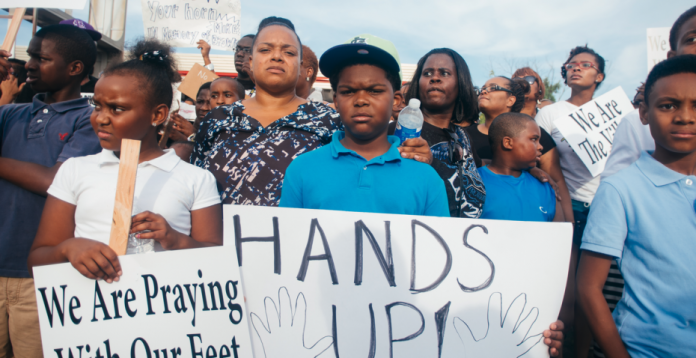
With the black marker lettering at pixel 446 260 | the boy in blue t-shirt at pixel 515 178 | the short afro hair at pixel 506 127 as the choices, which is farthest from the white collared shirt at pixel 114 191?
the short afro hair at pixel 506 127

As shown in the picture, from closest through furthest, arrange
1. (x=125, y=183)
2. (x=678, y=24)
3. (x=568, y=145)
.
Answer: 1. (x=125, y=183)
2. (x=678, y=24)
3. (x=568, y=145)

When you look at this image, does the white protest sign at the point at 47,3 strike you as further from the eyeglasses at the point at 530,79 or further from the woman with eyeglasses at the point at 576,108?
the eyeglasses at the point at 530,79

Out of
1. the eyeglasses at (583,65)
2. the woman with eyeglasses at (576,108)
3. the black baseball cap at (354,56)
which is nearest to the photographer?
the black baseball cap at (354,56)

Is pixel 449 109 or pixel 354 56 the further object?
pixel 449 109

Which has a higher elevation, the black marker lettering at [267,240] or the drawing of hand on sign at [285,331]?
the black marker lettering at [267,240]

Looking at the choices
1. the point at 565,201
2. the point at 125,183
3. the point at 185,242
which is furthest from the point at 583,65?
the point at 125,183

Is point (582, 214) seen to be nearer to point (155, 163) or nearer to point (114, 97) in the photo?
point (155, 163)

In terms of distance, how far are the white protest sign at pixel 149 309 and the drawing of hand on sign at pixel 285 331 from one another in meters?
0.08

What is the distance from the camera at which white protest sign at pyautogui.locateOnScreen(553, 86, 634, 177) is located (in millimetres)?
3133

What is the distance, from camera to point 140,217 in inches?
55.2

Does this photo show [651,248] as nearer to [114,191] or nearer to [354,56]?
[354,56]

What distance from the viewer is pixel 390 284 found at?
154 cm

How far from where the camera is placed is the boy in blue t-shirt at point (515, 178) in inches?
98.0

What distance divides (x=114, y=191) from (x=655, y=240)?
2214 mm
